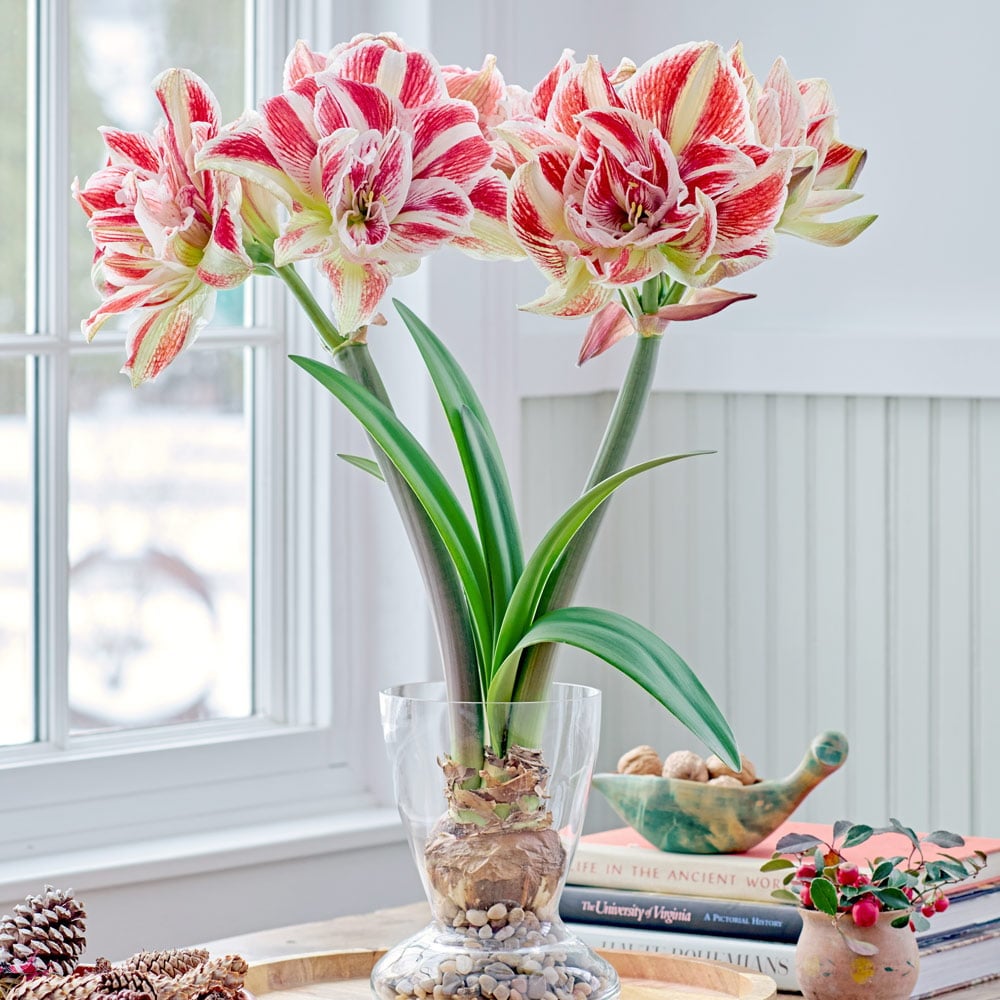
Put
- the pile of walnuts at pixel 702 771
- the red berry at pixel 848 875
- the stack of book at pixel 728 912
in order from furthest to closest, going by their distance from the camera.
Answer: the pile of walnuts at pixel 702 771, the stack of book at pixel 728 912, the red berry at pixel 848 875

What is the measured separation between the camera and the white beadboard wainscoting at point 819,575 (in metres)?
1.66

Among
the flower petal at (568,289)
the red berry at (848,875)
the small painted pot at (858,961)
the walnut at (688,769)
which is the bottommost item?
the small painted pot at (858,961)

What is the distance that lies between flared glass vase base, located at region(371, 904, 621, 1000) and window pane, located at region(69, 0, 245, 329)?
98 cm

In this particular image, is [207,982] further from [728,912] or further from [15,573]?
[15,573]

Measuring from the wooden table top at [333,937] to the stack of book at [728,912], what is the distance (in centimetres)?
4

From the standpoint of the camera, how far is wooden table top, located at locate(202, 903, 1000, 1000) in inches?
48.8

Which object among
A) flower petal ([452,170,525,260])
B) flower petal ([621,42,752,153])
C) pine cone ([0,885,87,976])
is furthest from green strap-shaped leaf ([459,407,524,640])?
pine cone ([0,885,87,976])

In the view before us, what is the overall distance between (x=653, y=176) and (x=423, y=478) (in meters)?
0.22

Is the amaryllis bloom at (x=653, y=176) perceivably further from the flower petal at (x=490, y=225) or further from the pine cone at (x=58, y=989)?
the pine cone at (x=58, y=989)

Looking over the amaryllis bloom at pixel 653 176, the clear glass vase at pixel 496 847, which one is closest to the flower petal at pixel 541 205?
the amaryllis bloom at pixel 653 176

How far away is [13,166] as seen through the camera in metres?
1.64

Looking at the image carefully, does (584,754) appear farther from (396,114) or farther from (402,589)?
(402,589)

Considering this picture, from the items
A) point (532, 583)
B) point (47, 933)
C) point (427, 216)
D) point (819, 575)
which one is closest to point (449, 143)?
point (427, 216)

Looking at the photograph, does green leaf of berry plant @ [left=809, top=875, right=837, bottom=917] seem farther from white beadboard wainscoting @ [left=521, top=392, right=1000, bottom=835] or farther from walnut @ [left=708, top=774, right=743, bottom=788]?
white beadboard wainscoting @ [left=521, top=392, right=1000, bottom=835]
